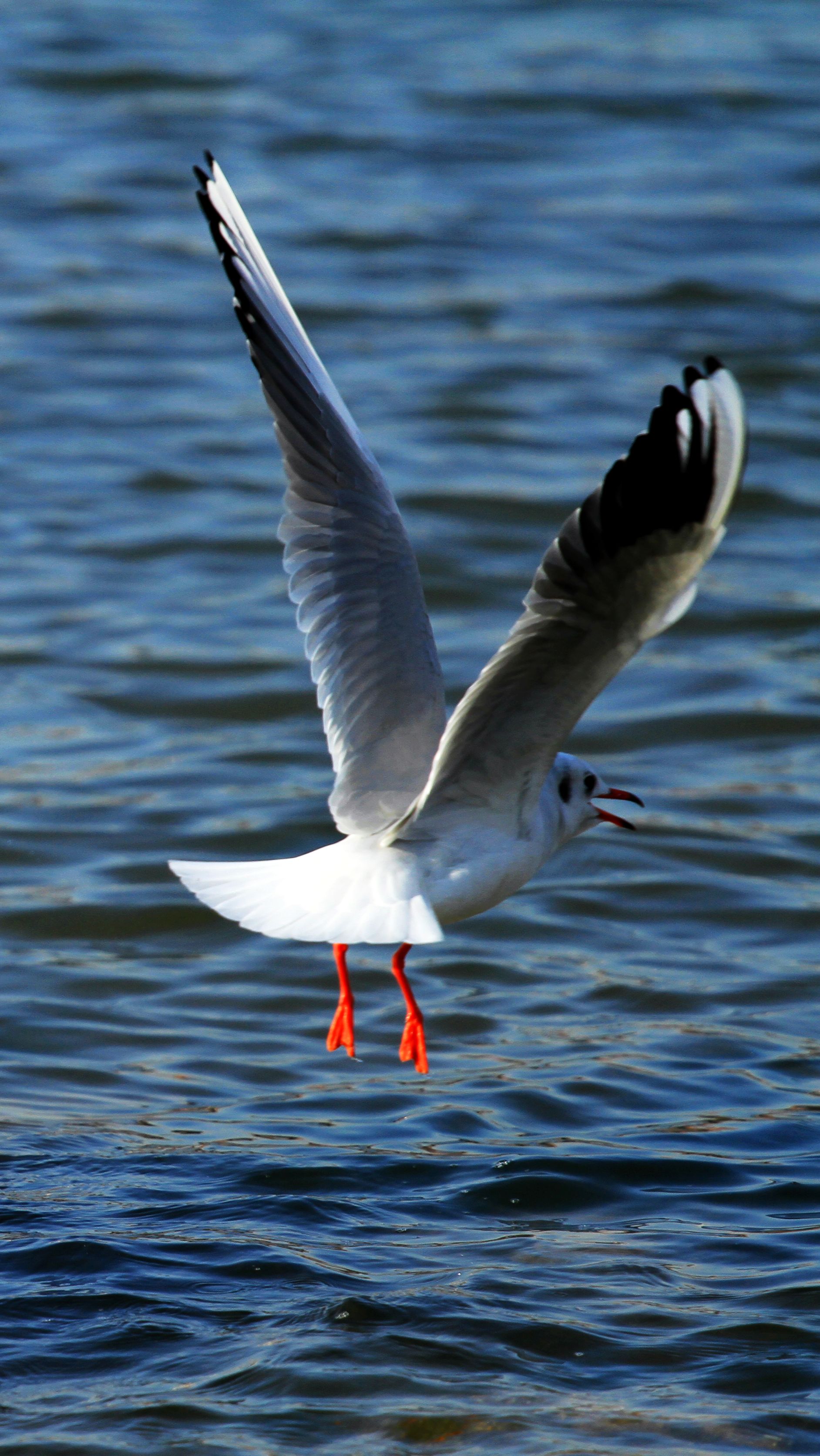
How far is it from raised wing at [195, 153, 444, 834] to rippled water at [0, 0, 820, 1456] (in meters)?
1.05

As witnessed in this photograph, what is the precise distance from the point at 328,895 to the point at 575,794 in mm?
987

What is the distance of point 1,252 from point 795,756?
7.77 m

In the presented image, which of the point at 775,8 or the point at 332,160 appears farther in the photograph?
the point at 775,8

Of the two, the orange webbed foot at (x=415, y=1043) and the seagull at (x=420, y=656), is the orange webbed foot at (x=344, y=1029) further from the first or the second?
the orange webbed foot at (x=415, y=1043)

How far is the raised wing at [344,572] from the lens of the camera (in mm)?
5223

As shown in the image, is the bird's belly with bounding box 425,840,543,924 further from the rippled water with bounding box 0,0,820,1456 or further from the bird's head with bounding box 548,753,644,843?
the rippled water with bounding box 0,0,820,1456

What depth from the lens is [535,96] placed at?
16516 millimetres

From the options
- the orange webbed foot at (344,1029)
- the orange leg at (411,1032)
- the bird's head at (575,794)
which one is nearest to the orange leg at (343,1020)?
the orange webbed foot at (344,1029)

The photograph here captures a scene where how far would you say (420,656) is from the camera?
17.1ft

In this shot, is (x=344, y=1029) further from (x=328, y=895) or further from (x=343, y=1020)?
(x=328, y=895)

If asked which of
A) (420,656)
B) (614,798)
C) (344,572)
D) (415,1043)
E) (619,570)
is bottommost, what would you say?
(415,1043)

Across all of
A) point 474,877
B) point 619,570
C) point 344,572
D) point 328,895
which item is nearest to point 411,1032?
point 474,877

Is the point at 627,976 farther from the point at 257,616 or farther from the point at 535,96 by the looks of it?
the point at 535,96

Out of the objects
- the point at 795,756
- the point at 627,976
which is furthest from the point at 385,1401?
the point at 795,756
